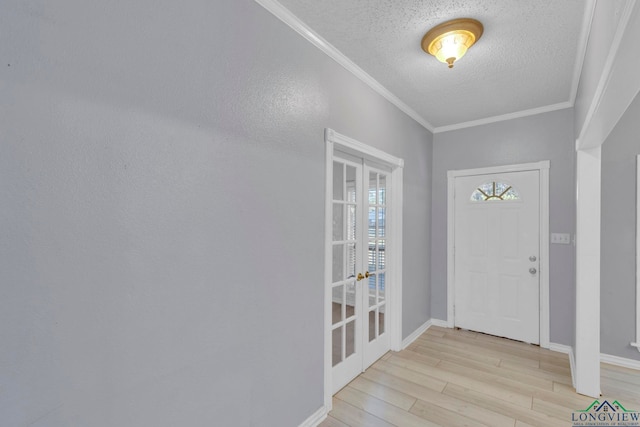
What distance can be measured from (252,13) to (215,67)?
442 millimetres

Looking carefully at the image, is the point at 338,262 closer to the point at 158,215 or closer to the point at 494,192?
the point at 158,215

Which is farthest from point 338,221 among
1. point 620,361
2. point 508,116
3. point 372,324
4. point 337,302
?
point 620,361

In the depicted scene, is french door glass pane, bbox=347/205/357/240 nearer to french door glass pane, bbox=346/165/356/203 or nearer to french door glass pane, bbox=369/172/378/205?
french door glass pane, bbox=346/165/356/203

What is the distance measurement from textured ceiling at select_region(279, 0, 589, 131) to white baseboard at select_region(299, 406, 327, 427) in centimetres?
256

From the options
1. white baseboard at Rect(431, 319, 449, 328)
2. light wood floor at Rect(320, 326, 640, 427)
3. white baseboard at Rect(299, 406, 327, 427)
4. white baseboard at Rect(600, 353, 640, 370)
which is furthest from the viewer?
white baseboard at Rect(431, 319, 449, 328)

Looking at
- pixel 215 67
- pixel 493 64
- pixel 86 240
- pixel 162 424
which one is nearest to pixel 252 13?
pixel 215 67

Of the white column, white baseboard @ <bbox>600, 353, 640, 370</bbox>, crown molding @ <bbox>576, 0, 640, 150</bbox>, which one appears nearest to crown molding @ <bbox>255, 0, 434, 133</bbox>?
crown molding @ <bbox>576, 0, 640, 150</bbox>

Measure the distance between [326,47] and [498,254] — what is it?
9.71 feet

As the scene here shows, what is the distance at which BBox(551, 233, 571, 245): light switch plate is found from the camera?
307cm

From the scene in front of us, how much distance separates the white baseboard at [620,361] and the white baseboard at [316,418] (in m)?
2.86

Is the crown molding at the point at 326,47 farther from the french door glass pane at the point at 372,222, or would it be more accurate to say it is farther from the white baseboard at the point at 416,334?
the white baseboard at the point at 416,334

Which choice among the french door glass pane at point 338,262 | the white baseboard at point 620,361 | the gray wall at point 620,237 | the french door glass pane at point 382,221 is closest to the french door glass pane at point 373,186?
the french door glass pane at point 382,221

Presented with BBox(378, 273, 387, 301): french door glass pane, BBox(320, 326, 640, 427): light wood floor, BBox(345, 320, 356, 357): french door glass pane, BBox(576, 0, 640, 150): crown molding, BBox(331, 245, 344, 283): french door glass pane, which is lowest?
BBox(320, 326, 640, 427): light wood floor

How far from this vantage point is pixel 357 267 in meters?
2.61
